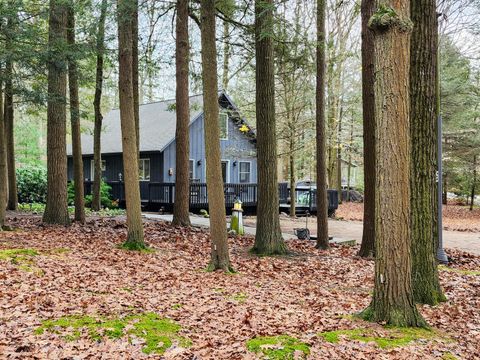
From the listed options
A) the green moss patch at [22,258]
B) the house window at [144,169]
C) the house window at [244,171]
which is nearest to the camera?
the green moss patch at [22,258]

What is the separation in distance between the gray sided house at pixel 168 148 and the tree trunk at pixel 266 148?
40.2 feet

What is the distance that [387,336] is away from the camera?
406cm

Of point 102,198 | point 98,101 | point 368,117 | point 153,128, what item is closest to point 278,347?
point 368,117

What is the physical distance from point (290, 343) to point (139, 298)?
2.08m

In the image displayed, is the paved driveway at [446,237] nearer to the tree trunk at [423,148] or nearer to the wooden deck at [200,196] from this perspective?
the wooden deck at [200,196]

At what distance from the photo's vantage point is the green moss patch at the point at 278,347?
3.48m

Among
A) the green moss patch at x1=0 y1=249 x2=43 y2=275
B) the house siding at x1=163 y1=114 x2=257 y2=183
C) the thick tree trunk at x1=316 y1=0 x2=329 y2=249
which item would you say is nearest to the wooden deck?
the house siding at x1=163 y1=114 x2=257 y2=183

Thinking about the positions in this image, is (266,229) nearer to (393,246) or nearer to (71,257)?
(71,257)

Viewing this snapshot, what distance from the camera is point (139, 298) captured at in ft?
16.9

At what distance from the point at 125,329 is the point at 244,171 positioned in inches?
895

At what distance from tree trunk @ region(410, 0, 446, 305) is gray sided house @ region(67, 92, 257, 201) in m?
15.8

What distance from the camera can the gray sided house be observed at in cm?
2291

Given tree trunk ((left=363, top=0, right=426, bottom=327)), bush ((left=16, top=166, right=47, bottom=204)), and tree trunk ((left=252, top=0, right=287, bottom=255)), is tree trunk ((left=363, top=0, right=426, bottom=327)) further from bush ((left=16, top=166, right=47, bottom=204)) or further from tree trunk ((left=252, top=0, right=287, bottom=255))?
bush ((left=16, top=166, right=47, bottom=204))

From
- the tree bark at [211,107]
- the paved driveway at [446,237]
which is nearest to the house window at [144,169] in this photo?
the paved driveway at [446,237]
